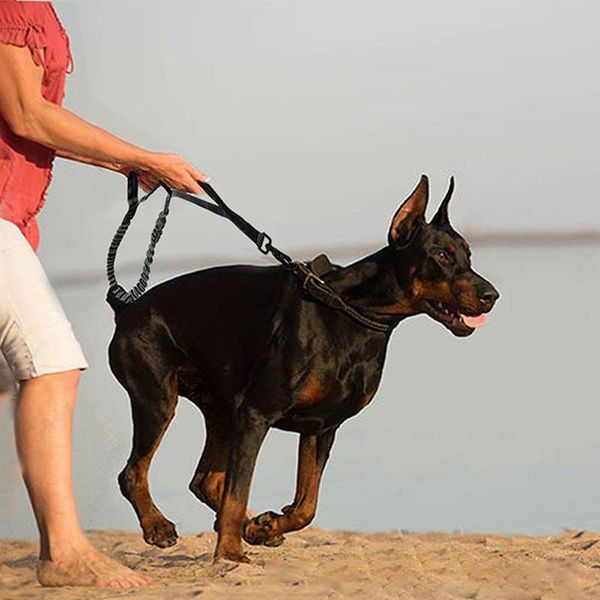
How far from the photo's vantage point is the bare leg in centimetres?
439

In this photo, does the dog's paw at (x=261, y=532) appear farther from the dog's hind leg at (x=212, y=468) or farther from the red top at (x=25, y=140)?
the red top at (x=25, y=140)

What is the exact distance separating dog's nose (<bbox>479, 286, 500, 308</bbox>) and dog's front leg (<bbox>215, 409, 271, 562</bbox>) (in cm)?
92

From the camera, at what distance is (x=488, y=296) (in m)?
5.49

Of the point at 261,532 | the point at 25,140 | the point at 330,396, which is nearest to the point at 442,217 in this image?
the point at 330,396

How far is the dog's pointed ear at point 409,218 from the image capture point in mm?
5602

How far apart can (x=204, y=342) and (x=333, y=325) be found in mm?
590

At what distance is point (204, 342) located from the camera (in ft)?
19.2

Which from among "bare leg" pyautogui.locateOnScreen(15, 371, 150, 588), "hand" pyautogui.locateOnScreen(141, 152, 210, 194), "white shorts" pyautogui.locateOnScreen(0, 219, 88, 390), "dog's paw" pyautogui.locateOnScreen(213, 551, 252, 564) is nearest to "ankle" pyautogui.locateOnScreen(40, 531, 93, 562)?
"bare leg" pyautogui.locateOnScreen(15, 371, 150, 588)

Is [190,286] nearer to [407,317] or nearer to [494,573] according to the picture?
[407,317]

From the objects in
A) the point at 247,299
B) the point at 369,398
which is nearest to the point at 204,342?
the point at 247,299

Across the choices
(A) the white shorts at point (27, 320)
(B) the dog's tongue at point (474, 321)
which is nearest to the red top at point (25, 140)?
(A) the white shorts at point (27, 320)

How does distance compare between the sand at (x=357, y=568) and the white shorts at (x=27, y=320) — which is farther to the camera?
the sand at (x=357, y=568)

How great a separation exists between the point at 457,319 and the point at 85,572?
6.02 feet

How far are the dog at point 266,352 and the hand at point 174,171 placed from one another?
90 cm
